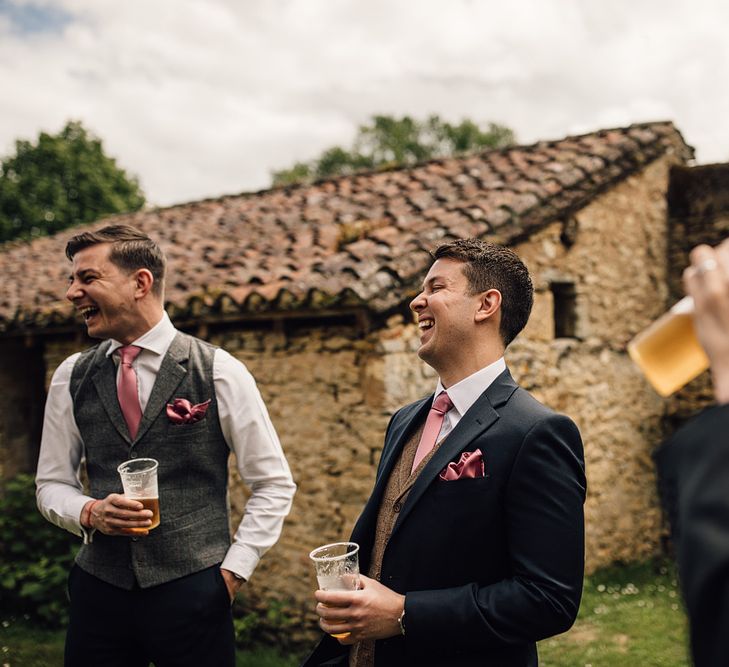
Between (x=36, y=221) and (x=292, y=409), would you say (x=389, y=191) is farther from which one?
(x=36, y=221)

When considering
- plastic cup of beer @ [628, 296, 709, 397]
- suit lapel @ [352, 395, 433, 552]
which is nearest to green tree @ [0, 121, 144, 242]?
suit lapel @ [352, 395, 433, 552]

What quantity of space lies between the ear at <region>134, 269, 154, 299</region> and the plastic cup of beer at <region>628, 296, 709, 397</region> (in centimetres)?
212

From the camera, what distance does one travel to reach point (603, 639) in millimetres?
5469

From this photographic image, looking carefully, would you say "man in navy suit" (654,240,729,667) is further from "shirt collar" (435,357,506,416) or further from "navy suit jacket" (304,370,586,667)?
"shirt collar" (435,357,506,416)

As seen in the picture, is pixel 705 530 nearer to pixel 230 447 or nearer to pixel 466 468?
pixel 466 468

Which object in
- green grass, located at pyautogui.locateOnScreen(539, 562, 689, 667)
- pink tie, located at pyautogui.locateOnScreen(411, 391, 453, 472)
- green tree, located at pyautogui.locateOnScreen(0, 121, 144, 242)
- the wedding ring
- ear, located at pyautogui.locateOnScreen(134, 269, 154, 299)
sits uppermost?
green tree, located at pyautogui.locateOnScreen(0, 121, 144, 242)

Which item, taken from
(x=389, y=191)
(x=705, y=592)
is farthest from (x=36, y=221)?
(x=705, y=592)

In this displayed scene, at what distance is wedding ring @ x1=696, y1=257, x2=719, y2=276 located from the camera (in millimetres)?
1032

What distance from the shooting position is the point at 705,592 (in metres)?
0.95

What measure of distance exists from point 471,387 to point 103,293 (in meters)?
1.51

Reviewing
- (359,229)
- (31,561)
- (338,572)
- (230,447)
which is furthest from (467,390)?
(31,561)

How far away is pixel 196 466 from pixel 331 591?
1.02 metres

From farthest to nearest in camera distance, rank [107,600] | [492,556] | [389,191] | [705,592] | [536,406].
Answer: [389,191] → [107,600] → [536,406] → [492,556] → [705,592]

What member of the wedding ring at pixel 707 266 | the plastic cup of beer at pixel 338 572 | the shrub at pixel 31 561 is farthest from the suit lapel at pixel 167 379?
Answer: the shrub at pixel 31 561
